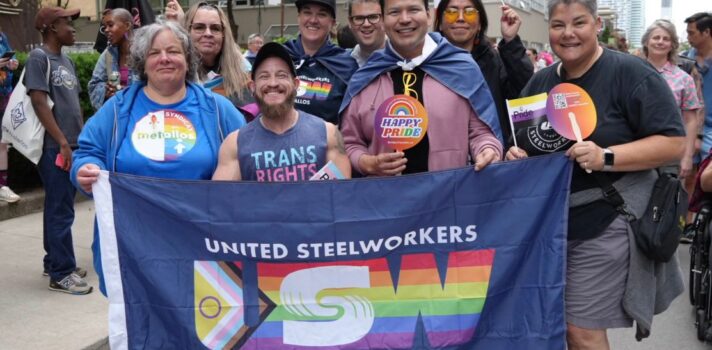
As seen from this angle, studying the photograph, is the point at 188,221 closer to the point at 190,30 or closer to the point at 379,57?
the point at 379,57

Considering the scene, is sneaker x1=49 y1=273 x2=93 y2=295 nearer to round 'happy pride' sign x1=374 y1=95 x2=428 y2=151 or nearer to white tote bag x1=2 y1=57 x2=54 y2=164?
white tote bag x1=2 y1=57 x2=54 y2=164

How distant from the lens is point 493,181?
3160 mm

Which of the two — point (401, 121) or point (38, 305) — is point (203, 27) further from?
point (38, 305)

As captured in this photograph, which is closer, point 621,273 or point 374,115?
point 621,273

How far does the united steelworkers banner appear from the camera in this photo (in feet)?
10.3

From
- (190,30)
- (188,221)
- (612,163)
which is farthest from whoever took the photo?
(190,30)

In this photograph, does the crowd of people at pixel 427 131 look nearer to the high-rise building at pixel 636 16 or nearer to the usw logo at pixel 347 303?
the usw logo at pixel 347 303

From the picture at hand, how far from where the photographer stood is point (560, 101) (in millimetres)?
3127

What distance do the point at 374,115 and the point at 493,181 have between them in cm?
64

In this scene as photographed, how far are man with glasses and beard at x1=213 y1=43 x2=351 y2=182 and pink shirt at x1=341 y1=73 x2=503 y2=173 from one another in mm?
160

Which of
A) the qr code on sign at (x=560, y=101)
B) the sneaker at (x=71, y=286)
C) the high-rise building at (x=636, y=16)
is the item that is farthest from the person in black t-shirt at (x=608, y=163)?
the high-rise building at (x=636, y=16)

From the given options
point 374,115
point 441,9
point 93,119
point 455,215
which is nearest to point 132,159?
point 93,119

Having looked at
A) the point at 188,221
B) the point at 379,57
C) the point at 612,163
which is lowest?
the point at 188,221

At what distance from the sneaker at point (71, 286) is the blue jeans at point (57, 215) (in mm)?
37
